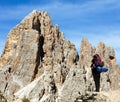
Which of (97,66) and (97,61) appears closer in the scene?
(97,61)

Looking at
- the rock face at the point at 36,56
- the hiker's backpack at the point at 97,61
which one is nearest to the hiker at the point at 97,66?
the hiker's backpack at the point at 97,61

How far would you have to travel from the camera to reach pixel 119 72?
5458 inches

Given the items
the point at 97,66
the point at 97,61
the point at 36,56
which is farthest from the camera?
the point at 36,56

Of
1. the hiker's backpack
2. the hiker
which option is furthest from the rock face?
the hiker's backpack

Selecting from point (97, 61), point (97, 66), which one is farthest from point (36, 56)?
point (97, 61)

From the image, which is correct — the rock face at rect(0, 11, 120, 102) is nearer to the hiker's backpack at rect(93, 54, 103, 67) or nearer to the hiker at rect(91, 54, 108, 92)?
the hiker at rect(91, 54, 108, 92)

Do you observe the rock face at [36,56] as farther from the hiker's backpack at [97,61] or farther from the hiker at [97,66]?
the hiker's backpack at [97,61]

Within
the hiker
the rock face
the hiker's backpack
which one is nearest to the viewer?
the hiker's backpack

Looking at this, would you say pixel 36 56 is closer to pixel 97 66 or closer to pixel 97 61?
pixel 97 66

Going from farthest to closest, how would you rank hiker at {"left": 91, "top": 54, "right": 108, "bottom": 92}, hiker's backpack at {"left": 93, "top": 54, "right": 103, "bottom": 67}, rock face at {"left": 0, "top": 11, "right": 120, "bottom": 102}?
rock face at {"left": 0, "top": 11, "right": 120, "bottom": 102} < hiker at {"left": 91, "top": 54, "right": 108, "bottom": 92} < hiker's backpack at {"left": 93, "top": 54, "right": 103, "bottom": 67}

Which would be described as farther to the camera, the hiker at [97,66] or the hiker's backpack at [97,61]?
the hiker at [97,66]

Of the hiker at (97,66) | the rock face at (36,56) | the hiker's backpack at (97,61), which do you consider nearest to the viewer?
the hiker's backpack at (97,61)

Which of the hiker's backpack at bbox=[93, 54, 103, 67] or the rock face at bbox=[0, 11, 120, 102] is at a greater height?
the rock face at bbox=[0, 11, 120, 102]

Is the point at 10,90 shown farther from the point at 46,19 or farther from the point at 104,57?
the point at 104,57
